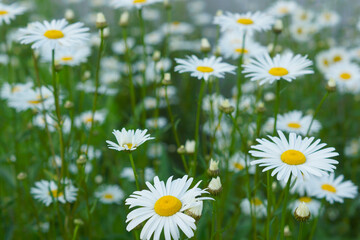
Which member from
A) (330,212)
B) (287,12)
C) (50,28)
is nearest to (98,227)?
(50,28)

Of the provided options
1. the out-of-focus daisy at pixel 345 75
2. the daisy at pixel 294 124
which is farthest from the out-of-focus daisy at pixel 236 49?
the out-of-focus daisy at pixel 345 75

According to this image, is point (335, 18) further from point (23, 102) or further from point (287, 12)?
point (23, 102)

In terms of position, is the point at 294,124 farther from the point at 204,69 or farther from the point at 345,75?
the point at 345,75

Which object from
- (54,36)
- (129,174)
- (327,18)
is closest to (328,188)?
(129,174)

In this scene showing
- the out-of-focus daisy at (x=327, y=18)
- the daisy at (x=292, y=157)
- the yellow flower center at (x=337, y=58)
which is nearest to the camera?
the daisy at (x=292, y=157)

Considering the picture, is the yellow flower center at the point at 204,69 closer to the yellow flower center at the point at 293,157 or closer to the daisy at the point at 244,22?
the daisy at the point at 244,22

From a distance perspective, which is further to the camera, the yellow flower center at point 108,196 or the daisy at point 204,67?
the yellow flower center at point 108,196

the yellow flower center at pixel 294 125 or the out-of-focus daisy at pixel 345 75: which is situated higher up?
the out-of-focus daisy at pixel 345 75
